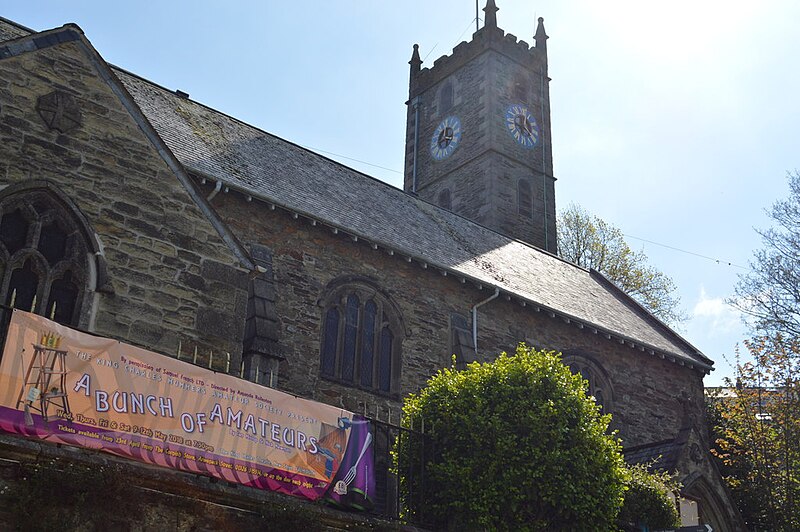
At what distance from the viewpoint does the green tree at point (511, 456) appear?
1339cm

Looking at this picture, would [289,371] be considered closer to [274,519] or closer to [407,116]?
[274,519]

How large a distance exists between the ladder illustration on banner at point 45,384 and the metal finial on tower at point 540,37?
1483 inches

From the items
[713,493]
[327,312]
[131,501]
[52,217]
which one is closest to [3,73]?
[52,217]

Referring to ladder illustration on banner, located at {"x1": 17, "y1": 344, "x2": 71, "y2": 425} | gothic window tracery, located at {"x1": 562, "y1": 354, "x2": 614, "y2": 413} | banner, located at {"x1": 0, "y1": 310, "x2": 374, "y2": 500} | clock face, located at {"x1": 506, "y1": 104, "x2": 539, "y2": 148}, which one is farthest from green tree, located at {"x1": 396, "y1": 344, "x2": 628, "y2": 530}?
clock face, located at {"x1": 506, "y1": 104, "x2": 539, "y2": 148}

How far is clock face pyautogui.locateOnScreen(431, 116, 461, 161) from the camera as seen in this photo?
4072 centimetres

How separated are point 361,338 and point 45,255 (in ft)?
29.6

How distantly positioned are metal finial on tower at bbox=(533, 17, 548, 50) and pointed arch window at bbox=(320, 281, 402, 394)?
2698 centimetres

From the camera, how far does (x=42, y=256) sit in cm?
1216

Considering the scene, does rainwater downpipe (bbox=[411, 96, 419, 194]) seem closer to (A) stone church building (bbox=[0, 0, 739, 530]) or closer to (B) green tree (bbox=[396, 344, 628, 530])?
(A) stone church building (bbox=[0, 0, 739, 530])

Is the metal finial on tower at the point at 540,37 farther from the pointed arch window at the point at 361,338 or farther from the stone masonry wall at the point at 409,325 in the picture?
the pointed arch window at the point at 361,338

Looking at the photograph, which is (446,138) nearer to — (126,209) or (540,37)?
(540,37)

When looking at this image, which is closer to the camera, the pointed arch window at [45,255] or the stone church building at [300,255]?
the pointed arch window at [45,255]

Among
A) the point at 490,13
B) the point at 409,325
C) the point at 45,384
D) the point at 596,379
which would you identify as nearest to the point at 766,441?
the point at 596,379

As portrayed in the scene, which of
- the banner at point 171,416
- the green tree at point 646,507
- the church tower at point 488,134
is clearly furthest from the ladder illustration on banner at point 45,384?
the church tower at point 488,134
